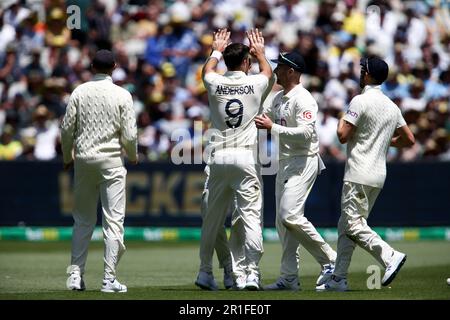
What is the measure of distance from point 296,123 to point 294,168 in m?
0.47

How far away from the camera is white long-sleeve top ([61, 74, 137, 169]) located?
10547 millimetres

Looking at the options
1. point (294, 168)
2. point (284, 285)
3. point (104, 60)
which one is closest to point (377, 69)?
point (294, 168)

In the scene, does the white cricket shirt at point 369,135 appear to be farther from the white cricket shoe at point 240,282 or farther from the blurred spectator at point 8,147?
the blurred spectator at point 8,147

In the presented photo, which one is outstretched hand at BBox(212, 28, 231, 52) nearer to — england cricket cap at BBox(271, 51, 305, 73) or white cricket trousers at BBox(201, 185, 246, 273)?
england cricket cap at BBox(271, 51, 305, 73)

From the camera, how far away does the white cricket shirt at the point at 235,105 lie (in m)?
10.7

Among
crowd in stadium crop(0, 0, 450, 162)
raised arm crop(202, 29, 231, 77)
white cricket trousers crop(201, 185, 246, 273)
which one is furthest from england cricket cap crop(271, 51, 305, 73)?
crowd in stadium crop(0, 0, 450, 162)

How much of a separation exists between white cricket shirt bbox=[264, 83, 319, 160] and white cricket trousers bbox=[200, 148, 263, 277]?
0.40 m

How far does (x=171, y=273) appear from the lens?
13.6m

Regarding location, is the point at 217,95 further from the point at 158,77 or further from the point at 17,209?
the point at 158,77

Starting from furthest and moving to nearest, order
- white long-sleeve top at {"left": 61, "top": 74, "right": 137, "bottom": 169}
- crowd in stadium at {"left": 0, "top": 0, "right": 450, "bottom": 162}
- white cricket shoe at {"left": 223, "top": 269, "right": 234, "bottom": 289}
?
crowd in stadium at {"left": 0, "top": 0, "right": 450, "bottom": 162} → white cricket shoe at {"left": 223, "top": 269, "right": 234, "bottom": 289} → white long-sleeve top at {"left": 61, "top": 74, "right": 137, "bottom": 169}

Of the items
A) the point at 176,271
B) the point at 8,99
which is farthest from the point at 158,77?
the point at 176,271

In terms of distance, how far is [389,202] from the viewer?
19.5 m

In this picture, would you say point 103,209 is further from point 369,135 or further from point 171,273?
point 171,273
